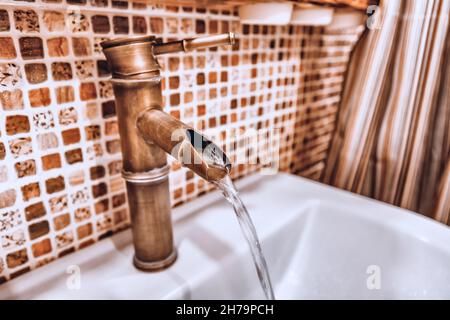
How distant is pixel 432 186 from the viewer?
61cm

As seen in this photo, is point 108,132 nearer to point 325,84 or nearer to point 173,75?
point 173,75

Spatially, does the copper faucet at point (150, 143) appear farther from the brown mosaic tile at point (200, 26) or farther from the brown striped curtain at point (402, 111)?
the brown striped curtain at point (402, 111)

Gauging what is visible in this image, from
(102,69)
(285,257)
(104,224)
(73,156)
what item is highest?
(102,69)

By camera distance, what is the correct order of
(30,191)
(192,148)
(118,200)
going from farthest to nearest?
(118,200)
(30,191)
(192,148)

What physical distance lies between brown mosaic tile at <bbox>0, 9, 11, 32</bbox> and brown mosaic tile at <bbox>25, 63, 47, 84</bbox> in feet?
0.14

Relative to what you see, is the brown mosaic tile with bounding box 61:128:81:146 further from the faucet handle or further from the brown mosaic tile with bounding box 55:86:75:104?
the faucet handle

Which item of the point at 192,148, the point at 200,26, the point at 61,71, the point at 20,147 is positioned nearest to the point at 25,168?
the point at 20,147

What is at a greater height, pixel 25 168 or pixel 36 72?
pixel 36 72

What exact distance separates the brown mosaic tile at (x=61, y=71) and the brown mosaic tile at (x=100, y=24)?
0.06 metres

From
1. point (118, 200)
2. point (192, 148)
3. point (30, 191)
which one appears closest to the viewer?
point (192, 148)

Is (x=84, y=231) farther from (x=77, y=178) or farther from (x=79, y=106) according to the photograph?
(x=79, y=106)

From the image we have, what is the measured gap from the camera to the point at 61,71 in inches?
15.9

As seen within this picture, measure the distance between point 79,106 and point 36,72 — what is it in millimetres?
65

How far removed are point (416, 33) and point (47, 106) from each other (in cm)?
59
